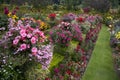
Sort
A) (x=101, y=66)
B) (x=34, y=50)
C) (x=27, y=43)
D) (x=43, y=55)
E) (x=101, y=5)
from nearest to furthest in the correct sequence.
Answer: (x=34, y=50) < (x=27, y=43) < (x=43, y=55) < (x=101, y=66) < (x=101, y=5)

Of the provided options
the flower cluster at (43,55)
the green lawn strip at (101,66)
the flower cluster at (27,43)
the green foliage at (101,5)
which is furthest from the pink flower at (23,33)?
the green foliage at (101,5)

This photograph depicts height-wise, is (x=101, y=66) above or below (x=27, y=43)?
below

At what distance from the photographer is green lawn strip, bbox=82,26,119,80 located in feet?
30.5

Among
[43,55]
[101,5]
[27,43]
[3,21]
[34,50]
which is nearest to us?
[34,50]

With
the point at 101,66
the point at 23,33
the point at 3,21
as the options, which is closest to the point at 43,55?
the point at 23,33

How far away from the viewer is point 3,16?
1483 centimetres

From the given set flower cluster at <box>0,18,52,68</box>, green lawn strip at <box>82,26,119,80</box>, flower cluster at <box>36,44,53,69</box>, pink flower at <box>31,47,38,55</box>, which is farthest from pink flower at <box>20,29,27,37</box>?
green lawn strip at <box>82,26,119,80</box>

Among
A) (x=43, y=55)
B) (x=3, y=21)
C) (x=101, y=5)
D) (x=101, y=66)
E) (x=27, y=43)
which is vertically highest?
Result: (x=27, y=43)

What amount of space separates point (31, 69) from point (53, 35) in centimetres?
435

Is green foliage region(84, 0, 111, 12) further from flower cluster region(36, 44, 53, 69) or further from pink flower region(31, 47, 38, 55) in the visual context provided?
pink flower region(31, 47, 38, 55)

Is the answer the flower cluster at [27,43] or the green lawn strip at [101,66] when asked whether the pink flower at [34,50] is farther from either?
the green lawn strip at [101,66]

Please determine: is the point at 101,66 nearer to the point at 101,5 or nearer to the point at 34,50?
the point at 34,50

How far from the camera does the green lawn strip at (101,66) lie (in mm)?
9289

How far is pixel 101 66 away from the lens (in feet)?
34.7
